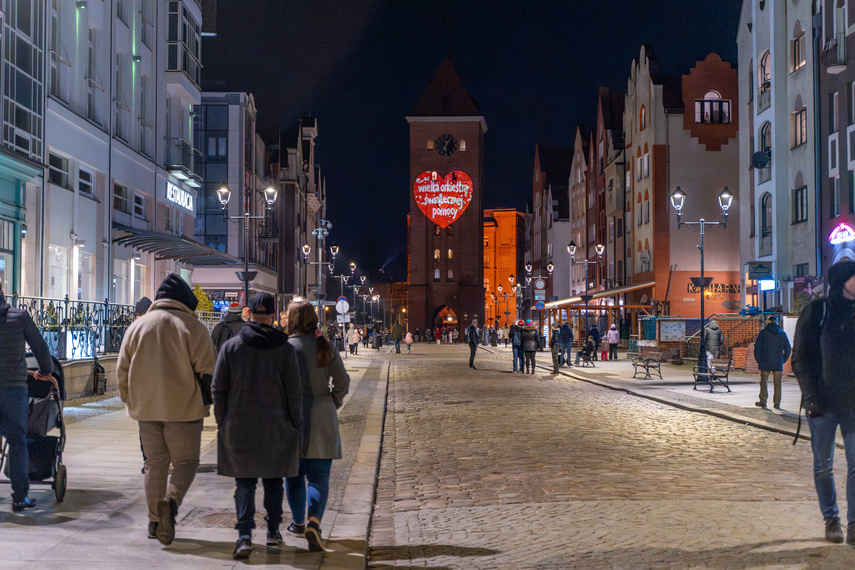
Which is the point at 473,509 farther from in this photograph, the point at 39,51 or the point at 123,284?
the point at 123,284

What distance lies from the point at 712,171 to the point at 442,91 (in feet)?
173

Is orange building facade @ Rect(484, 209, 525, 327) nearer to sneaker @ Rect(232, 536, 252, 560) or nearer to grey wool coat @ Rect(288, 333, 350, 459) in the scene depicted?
grey wool coat @ Rect(288, 333, 350, 459)

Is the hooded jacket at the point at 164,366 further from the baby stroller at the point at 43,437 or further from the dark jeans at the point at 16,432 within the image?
the baby stroller at the point at 43,437

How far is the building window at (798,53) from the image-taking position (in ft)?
113

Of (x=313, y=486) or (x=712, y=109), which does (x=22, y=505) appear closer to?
(x=313, y=486)

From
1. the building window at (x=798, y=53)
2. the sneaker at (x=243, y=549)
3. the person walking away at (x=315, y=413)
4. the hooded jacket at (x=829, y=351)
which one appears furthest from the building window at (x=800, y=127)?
the sneaker at (x=243, y=549)

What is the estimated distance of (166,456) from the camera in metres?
6.59

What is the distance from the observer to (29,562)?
18.7 feet

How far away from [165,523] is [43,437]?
2.01 meters

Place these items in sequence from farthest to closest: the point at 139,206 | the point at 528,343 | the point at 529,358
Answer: the point at 529,358 < the point at 528,343 < the point at 139,206

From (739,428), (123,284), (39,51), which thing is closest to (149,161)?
(123,284)

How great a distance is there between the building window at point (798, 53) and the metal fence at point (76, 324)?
83.8ft

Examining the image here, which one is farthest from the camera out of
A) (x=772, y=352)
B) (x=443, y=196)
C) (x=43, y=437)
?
(x=443, y=196)

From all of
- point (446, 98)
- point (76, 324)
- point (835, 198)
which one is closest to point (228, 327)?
point (76, 324)
